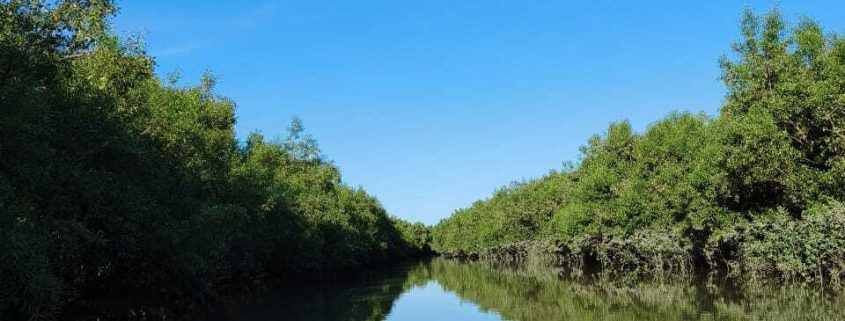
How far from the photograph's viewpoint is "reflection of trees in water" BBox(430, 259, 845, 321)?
2705 centimetres

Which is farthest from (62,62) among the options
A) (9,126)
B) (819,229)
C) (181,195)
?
(819,229)

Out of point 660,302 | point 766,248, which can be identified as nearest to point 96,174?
point 660,302

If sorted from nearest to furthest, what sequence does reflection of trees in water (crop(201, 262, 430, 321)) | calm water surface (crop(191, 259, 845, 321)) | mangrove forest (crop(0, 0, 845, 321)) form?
1. mangrove forest (crop(0, 0, 845, 321))
2. calm water surface (crop(191, 259, 845, 321))
3. reflection of trees in water (crop(201, 262, 430, 321))

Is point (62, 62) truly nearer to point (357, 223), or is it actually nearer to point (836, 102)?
point (836, 102)

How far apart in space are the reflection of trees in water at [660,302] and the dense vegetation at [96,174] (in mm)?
17108

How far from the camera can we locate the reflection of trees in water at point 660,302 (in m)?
27.0

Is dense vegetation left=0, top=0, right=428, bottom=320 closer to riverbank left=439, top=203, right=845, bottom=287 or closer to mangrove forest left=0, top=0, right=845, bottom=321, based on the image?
mangrove forest left=0, top=0, right=845, bottom=321

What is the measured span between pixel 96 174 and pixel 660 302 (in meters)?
26.6

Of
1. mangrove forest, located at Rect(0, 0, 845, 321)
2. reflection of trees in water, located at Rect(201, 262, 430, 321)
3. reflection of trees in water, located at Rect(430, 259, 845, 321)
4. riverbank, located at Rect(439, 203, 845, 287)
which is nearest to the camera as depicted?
mangrove forest, located at Rect(0, 0, 845, 321)

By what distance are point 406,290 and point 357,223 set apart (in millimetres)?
53431

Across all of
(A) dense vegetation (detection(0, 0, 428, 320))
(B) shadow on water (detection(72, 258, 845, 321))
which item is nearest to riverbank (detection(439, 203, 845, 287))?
(B) shadow on water (detection(72, 258, 845, 321))

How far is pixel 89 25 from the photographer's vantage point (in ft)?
97.4

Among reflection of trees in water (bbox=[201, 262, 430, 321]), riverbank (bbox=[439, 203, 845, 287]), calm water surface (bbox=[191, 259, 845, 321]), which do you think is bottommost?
reflection of trees in water (bbox=[201, 262, 430, 321])

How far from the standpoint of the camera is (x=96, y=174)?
80.1 ft
